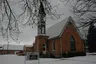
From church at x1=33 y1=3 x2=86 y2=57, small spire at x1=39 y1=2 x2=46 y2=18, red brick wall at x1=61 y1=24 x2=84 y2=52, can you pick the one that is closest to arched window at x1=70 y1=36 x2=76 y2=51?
church at x1=33 y1=3 x2=86 y2=57

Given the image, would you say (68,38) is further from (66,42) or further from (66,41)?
(66,42)

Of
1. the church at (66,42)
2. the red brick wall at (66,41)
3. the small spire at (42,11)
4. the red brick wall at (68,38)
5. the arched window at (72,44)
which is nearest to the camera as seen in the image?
the small spire at (42,11)

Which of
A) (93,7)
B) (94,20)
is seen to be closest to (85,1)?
(93,7)

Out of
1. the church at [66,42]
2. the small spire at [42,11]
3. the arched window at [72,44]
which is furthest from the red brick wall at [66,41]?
the small spire at [42,11]

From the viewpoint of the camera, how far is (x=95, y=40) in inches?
1849

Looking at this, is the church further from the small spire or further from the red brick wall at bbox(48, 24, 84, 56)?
the small spire

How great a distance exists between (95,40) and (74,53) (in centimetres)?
1371

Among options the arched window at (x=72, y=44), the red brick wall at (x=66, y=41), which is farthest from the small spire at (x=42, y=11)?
the arched window at (x=72, y=44)

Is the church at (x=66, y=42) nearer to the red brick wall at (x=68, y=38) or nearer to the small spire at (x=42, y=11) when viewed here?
the red brick wall at (x=68, y=38)

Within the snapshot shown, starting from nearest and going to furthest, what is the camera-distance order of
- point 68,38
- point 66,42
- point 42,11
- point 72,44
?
point 42,11 < point 66,42 < point 68,38 < point 72,44

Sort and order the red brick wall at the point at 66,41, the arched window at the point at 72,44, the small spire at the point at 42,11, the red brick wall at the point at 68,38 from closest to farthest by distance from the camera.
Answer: the small spire at the point at 42,11, the red brick wall at the point at 66,41, the red brick wall at the point at 68,38, the arched window at the point at 72,44

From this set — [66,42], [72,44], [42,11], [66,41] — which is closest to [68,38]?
[66,41]

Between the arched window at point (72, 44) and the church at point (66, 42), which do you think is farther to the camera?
the arched window at point (72, 44)

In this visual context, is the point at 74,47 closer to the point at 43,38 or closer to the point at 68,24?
the point at 68,24
